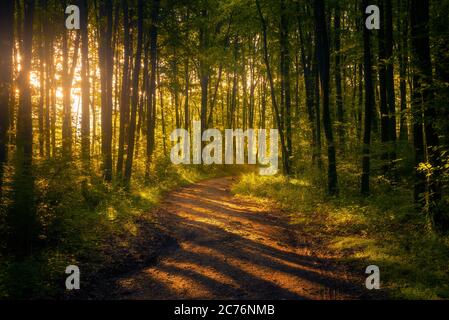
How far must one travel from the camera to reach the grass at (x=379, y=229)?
6.62 metres

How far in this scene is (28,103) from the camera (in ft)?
30.3

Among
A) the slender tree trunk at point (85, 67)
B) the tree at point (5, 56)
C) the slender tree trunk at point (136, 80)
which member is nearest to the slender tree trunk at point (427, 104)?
the tree at point (5, 56)

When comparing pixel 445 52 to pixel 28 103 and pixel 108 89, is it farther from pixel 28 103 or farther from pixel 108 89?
pixel 108 89

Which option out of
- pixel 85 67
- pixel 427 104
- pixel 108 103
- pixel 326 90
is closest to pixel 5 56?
pixel 108 103

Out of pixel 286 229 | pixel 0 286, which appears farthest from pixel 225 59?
pixel 0 286

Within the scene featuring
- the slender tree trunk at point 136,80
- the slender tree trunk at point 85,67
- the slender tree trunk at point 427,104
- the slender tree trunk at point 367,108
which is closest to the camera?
the slender tree trunk at point 427,104

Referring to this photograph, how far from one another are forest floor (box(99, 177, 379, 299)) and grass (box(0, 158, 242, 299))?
2.44 ft

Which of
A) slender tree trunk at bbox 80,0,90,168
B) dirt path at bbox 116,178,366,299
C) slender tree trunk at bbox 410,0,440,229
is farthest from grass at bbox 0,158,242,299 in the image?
slender tree trunk at bbox 410,0,440,229

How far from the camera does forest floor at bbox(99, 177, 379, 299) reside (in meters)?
6.35

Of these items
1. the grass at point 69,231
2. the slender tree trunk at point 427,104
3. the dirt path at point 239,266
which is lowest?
the dirt path at point 239,266

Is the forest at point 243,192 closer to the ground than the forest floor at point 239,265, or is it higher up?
higher up

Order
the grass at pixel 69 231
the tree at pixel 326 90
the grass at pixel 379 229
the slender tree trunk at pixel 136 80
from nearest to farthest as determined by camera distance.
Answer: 1. the grass at pixel 69 231
2. the grass at pixel 379 229
3. the tree at pixel 326 90
4. the slender tree trunk at pixel 136 80

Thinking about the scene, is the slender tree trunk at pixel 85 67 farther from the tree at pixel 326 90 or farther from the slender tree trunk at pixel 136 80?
the tree at pixel 326 90
